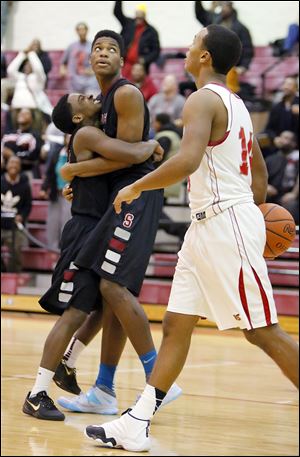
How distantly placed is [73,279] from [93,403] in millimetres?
784

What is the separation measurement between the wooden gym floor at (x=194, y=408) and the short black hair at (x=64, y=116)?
4.71 feet

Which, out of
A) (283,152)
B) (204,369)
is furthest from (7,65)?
(204,369)

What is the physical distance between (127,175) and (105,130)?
0.34m

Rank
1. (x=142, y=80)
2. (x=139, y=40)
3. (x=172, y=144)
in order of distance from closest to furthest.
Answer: (x=172, y=144), (x=142, y=80), (x=139, y=40)

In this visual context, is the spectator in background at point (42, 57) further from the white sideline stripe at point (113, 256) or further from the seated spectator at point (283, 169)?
the white sideline stripe at point (113, 256)

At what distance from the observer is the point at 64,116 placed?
15.4 feet

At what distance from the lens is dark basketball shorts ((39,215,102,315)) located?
5.07 m

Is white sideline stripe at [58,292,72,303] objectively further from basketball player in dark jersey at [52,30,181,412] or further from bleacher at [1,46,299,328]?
bleacher at [1,46,299,328]

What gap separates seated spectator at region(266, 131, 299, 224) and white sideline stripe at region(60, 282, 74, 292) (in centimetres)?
661

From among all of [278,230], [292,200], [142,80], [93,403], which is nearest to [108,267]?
[93,403]

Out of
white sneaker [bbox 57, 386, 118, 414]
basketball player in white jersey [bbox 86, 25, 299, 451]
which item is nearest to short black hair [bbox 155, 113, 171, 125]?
white sneaker [bbox 57, 386, 118, 414]

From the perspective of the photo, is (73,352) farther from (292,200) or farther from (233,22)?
(233,22)

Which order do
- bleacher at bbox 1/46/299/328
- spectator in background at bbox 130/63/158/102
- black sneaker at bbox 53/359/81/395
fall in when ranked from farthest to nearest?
spectator in background at bbox 130/63/158/102 → bleacher at bbox 1/46/299/328 → black sneaker at bbox 53/359/81/395

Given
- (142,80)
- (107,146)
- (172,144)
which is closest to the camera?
(107,146)
